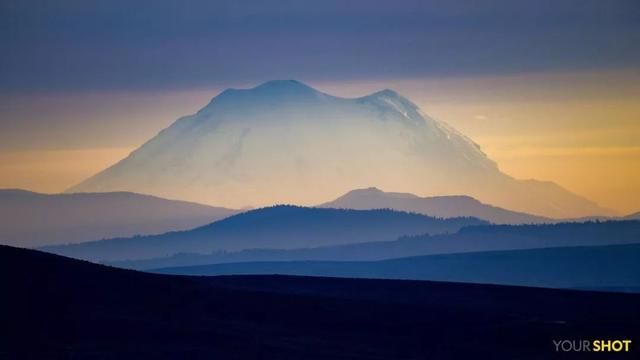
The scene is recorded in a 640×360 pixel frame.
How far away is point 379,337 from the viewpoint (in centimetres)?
3962

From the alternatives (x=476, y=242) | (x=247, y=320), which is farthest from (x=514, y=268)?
(x=247, y=320)

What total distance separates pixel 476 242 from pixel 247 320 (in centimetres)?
3944

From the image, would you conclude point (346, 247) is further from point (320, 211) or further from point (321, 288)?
point (321, 288)

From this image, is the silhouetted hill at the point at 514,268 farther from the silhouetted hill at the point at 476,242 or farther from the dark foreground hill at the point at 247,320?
the dark foreground hill at the point at 247,320

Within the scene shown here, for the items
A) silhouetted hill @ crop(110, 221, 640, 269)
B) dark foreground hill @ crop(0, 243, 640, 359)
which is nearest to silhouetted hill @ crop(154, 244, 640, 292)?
silhouetted hill @ crop(110, 221, 640, 269)

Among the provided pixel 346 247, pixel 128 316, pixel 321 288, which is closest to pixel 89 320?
pixel 128 316

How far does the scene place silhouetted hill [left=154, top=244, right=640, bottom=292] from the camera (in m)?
73.1

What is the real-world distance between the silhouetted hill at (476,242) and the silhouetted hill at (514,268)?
553mm

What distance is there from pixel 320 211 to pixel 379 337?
3856cm

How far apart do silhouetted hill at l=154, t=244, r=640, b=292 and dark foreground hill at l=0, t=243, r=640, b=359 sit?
22.3 meters

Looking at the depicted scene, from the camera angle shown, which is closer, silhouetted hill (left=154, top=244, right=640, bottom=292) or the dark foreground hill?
the dark foreground hill

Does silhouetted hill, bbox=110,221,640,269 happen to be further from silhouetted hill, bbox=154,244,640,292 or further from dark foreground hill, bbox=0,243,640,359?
dark foreground hill, bbox=0,243,640,359

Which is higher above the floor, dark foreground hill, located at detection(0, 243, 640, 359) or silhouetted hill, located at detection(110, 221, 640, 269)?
silhouetted hill, located at detection(110, 221, 640, 269)

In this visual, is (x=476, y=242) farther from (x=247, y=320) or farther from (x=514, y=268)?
(x=247, y=320)
